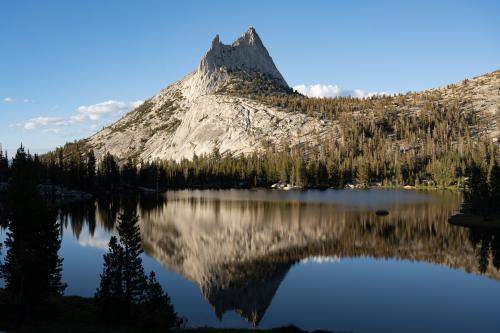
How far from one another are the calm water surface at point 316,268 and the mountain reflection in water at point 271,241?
0.69 feet

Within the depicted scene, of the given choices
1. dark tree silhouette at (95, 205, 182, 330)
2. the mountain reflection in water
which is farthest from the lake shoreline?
the mountain reflection in water

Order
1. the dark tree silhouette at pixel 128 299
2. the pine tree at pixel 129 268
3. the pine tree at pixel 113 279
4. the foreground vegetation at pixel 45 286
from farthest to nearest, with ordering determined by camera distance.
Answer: the pine tree at pixel 129 268 < the pine tree at pixel 113 279 < the foreground vegetation at pixel 45 286 < the dark tree silhouette at pixel 128 299

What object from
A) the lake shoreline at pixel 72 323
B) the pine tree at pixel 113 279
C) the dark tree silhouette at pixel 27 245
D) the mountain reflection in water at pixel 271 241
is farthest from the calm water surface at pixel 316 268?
the dark tree silhouette at pixel 27 245

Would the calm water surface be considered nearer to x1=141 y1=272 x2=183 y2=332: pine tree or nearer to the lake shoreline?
x1=141 y1=272 x2=183 y2=332: pine tree

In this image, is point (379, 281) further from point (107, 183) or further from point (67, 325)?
point (107, 183)

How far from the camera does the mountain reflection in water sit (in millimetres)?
52344

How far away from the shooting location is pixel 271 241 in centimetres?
7694

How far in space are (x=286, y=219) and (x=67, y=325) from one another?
7317 cm

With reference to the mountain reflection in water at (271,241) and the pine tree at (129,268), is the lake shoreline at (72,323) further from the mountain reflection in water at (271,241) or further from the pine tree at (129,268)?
the mountain reflection in water at (271,241)

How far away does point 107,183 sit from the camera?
194m

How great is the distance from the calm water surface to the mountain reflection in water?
209 mm

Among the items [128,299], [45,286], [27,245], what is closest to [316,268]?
[128,299]

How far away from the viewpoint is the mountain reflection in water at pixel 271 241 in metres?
52.3

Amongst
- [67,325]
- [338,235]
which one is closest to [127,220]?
[67,325]
